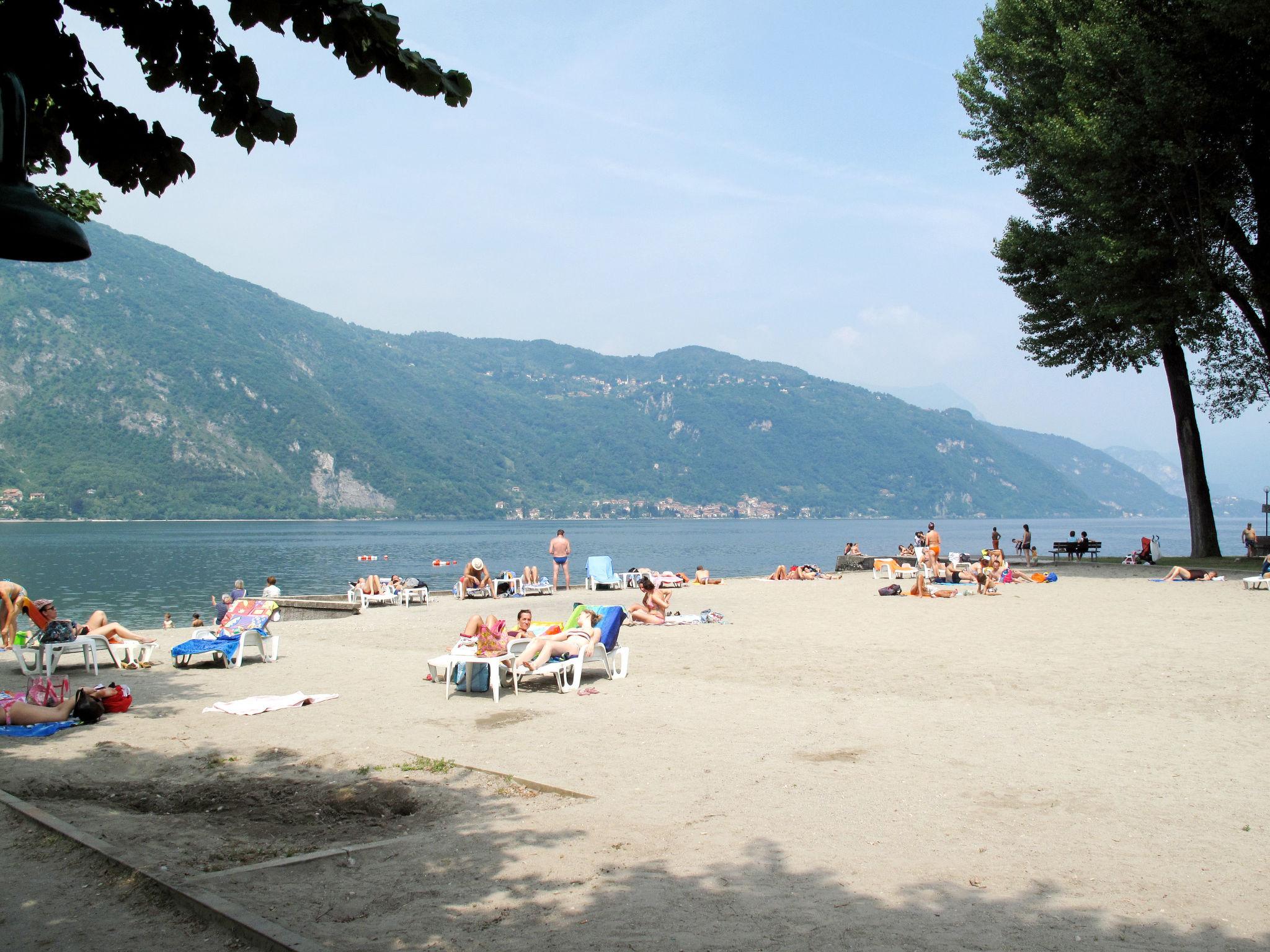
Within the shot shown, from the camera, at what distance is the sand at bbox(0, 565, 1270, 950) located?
3.68 metres

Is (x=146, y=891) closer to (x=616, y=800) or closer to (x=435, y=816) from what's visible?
(x=435, y=816)


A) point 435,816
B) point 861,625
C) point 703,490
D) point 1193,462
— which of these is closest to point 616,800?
point 435,816

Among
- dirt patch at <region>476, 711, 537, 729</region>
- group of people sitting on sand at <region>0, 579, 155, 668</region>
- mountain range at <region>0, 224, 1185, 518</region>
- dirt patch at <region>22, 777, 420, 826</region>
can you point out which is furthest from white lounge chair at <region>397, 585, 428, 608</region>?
mountain range at <region>0, 224, 1185, 518</region>

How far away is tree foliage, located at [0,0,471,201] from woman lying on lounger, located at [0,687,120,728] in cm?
545

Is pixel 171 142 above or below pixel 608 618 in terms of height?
above

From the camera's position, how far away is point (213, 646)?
1159 cm

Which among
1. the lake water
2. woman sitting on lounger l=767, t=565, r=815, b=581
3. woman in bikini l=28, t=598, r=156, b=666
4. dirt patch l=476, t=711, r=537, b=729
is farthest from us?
the lake water

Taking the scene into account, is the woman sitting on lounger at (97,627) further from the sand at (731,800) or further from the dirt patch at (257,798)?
the dirt patch at (257,798)

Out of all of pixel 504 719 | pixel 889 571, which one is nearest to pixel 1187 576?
pixel 889 571

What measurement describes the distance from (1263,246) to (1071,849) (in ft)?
76.4

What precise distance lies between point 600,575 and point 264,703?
1591 centimetres

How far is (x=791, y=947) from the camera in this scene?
3.36 metres

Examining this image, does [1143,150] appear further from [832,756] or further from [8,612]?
[8,612]

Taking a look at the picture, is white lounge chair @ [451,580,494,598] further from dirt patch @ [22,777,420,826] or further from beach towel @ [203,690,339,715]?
dirt patch @ [22,777,420,826]
